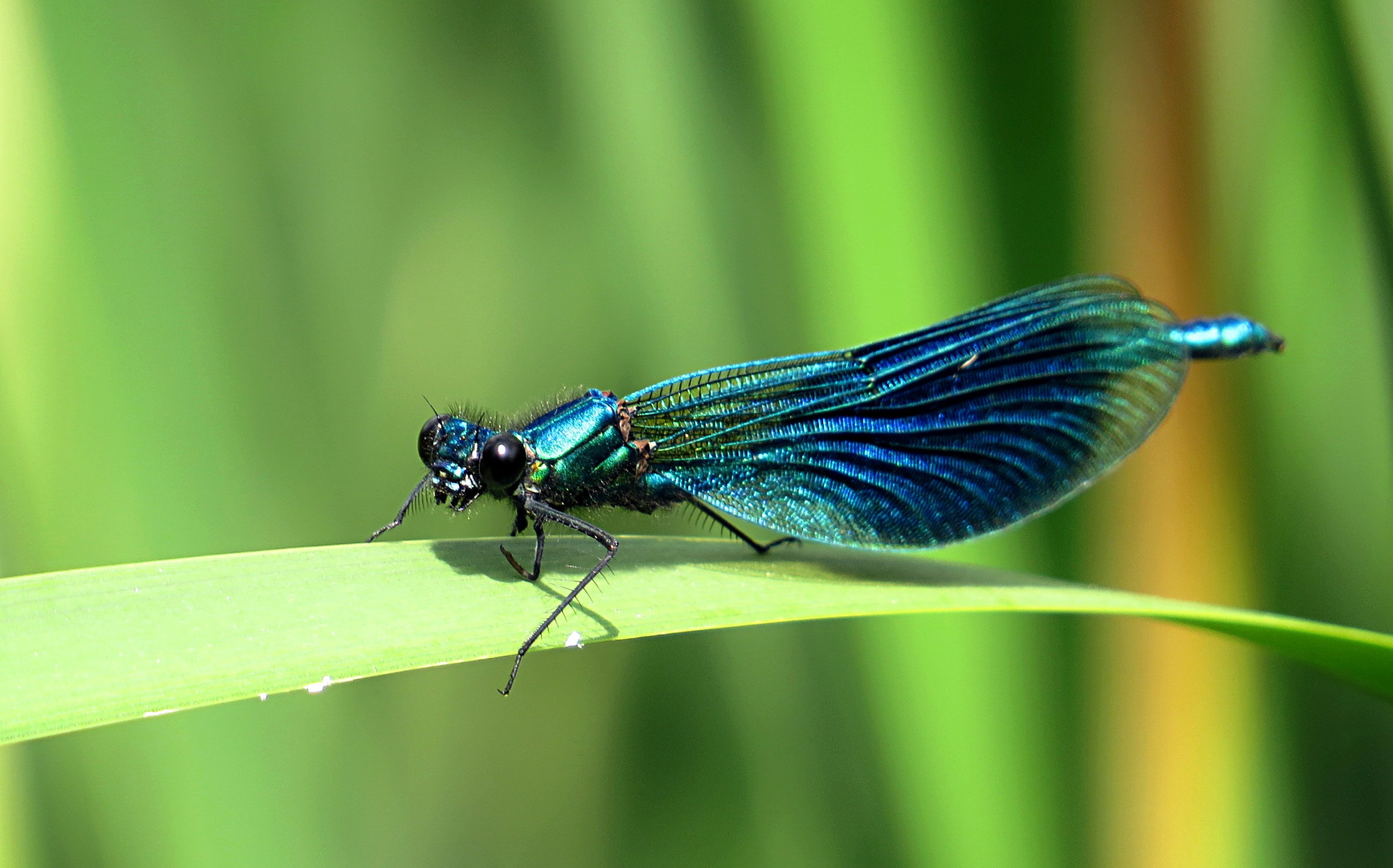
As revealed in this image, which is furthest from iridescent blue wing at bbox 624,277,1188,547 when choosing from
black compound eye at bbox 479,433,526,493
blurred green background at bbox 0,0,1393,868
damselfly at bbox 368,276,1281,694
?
black compound eye at bbox 479,433,526,493

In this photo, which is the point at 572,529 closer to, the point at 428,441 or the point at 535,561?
the point at 535,561

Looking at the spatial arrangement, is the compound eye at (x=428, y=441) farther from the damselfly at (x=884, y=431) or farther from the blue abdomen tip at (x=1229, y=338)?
the blue abdomen tip at (x=1229, y=338)

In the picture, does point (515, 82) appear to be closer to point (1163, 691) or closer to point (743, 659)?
point (743, 659)

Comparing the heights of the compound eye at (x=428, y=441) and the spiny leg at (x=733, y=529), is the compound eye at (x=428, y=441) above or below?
above

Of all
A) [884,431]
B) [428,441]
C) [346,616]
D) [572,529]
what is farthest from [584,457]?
[346,616]

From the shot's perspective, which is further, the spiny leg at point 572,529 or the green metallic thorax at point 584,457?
the green metallic thorax at point 584,457

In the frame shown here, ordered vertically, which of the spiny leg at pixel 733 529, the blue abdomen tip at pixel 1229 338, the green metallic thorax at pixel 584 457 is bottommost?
the spiny leg at pixel 733 529

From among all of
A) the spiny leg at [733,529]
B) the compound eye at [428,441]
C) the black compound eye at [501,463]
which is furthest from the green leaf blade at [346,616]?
the spiny leg at [733,529]

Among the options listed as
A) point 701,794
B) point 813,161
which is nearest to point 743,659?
point 701,794
